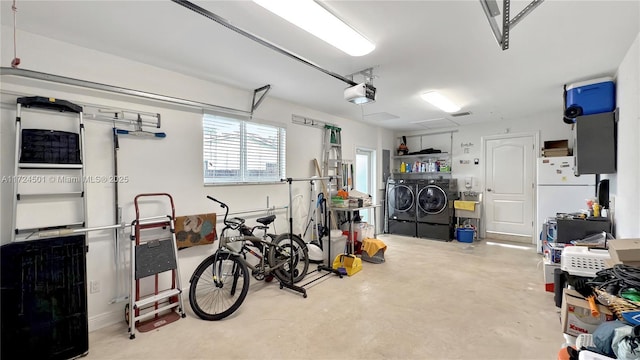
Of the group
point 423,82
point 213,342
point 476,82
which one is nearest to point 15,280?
point 213,342

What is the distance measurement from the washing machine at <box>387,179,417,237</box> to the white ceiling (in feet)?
9.56

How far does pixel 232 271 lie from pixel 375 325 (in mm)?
1586

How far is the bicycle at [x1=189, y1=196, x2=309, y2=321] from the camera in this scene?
2.69 metres

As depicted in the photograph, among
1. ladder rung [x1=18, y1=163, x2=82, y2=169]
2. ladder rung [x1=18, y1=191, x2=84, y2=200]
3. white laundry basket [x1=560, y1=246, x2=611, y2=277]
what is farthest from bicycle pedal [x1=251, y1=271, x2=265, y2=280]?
white laundry basket [x1=560, y1=246, x2=611, y2=277]

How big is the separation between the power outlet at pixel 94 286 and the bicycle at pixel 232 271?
32.0 inches

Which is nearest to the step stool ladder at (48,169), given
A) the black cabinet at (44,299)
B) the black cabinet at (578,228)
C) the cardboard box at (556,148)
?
the black cabinet at (44,299)

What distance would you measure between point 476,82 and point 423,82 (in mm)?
678

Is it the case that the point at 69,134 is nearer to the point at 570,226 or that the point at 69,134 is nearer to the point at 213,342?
the point at 213,342

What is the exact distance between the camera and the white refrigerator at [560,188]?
4.16 meters

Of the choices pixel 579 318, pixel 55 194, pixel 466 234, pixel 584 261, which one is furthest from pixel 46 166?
pixel 466 234

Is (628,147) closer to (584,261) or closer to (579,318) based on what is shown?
(584,261)

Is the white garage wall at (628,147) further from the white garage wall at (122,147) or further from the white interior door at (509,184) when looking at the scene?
the white garage wall at (122,147)

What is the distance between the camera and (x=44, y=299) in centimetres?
199

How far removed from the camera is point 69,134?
2260 mm
